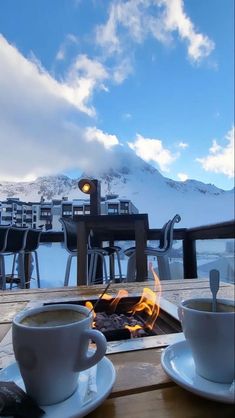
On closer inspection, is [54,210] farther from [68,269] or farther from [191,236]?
[191,236]

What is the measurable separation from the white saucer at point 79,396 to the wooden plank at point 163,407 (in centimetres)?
1

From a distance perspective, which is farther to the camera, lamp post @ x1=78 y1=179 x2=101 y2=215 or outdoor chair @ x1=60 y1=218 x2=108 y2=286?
lamp post @ x1=78 y1=179 x2=101 y2=215

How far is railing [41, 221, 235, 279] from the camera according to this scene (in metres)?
2.07

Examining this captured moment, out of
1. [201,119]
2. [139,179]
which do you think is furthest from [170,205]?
[201,119]

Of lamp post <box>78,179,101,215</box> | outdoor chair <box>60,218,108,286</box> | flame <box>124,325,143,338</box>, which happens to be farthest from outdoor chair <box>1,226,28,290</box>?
flame <box>124,325,143,338</box>

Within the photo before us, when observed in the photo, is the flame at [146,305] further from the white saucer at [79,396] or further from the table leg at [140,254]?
the table leg at [140,254]

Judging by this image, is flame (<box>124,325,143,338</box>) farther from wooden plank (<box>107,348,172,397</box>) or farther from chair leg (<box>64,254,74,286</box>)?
chair leg (<box>64,254,74,286</box>)

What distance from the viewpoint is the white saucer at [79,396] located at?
11.5 inches

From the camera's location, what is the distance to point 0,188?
1151 mm

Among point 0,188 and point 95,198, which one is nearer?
point 0,188

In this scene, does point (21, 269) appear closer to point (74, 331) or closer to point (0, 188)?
point (0, 188)

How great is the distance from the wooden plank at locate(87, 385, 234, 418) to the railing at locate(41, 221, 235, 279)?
1.76 m

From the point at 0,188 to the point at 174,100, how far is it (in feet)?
8.42

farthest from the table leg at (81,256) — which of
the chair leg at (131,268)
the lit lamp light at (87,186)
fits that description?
the lit lamp light at (87,186)
